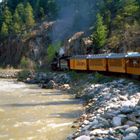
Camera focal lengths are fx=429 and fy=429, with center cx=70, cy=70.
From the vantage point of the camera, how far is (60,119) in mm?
25812

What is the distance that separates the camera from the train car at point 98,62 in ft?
159

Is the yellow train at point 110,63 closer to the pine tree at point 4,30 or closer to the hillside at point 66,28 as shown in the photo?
the hillside at point 66,28

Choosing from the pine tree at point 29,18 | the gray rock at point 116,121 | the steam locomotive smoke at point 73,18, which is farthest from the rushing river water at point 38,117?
the pine tree at point 29,18

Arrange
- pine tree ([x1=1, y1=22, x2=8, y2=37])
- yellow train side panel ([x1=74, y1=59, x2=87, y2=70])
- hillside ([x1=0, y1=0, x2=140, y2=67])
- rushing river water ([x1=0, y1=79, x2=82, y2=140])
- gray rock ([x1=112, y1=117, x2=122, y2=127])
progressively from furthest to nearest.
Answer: pine tree ([x1=1, y1=22, x2=8, y2=37]) → hillside ([x1=0, y1=0, x2=140, y2=67]) → yellow train side panel ([x1=74, y1=59, x2=87, y2=70]) → rushing river water ([x1=0, y1=79, x2=82, y2=140]) → gray rock ([x1=112, y1=117, x2=122, y2=127])

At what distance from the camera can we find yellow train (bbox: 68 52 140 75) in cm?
3806

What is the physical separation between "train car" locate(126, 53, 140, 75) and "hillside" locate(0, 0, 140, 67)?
25489mm

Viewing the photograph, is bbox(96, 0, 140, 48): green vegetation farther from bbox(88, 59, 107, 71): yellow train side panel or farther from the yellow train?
bbox(88, 59, 107, 71): yellow train side panel

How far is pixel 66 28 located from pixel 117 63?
198 ft

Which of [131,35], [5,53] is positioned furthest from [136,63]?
[5,53]

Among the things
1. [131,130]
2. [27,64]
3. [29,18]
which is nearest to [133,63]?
[131,130]

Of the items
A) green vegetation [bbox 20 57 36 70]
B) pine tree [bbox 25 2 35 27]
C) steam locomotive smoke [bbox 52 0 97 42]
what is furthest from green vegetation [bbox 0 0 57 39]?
green vegetation [bbox 20 57 36 70]

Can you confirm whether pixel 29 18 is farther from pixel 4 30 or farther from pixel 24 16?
pixel 4 30

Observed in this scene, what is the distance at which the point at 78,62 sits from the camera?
59.3m

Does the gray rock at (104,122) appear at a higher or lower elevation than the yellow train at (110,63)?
lower
